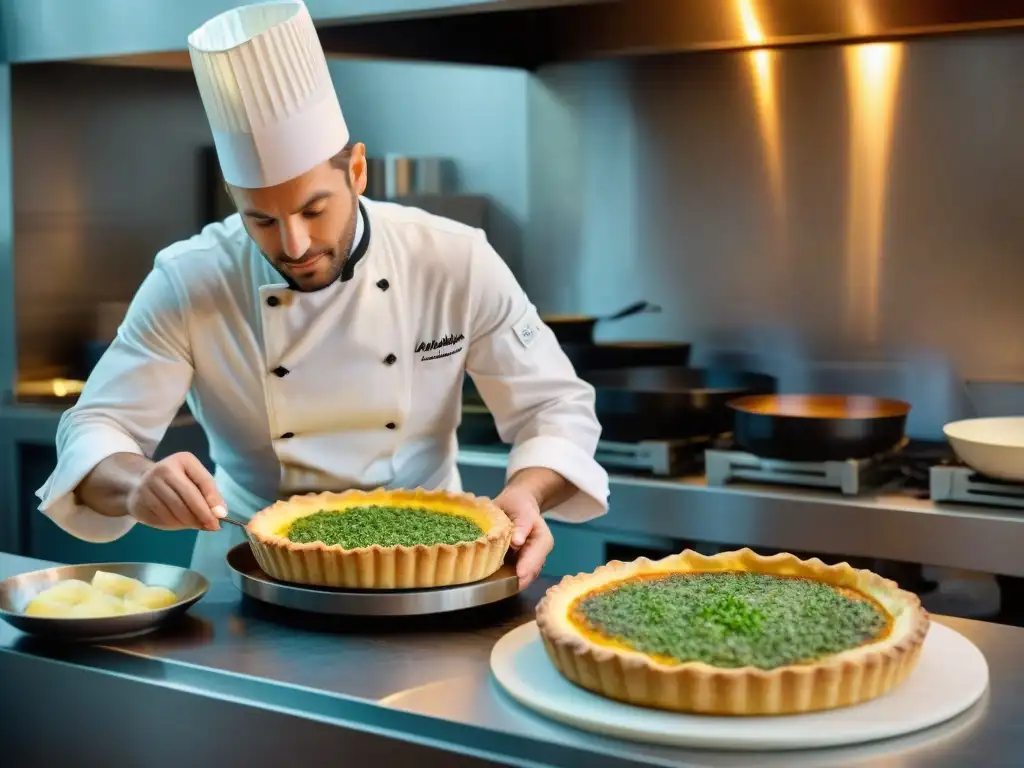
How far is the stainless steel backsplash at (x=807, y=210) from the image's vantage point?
10.1 feet

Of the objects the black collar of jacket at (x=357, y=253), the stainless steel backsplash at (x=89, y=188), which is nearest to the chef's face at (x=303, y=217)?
the black collar of jacket at (x=357, y=253)

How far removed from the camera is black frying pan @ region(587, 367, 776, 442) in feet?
10.1

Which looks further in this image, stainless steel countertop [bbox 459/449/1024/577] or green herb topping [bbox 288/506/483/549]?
stainless steel countertop [bbox 459/449/1024/577]

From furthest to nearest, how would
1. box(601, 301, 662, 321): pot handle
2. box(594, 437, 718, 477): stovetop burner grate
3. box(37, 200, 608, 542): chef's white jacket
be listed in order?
box(601, 301, 662, 321): pot handle
box(594, 437, 718, 477): stovetop burner grate
box(37, 200, 608, 542): chef's white jacket

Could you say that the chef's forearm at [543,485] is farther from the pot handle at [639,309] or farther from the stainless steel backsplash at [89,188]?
the stainless steel backsplash at [89,188]

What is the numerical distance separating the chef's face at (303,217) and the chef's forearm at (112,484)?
38 cm

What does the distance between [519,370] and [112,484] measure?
2.40ft

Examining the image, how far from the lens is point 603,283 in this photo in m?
3.61

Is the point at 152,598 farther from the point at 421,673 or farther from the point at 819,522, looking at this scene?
the point at 819,522

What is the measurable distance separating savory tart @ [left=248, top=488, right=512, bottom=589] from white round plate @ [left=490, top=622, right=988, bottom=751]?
22 cm

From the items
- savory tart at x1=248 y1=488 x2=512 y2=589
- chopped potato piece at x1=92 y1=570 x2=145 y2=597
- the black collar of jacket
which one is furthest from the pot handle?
chopped potato piece at x1=92 y1=570 x2=145 y2=597

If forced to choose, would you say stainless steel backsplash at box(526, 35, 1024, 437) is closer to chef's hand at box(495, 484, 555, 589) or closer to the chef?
the chef

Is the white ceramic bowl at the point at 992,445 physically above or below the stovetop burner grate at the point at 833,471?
above

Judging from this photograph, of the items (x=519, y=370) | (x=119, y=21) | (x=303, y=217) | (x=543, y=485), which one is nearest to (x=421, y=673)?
(x=543, y=485)
